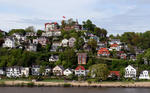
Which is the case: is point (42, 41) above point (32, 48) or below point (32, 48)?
above

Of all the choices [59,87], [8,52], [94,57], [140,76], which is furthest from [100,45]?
[59,87]

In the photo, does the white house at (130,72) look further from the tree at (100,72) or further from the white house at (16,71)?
the white house at (16,71)

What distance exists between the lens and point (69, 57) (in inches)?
2039

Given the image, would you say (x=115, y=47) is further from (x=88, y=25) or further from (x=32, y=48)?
(x=32, y=48)

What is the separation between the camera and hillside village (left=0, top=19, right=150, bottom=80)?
4619cm

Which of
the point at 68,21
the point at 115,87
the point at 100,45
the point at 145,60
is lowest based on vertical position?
the point at 115,87

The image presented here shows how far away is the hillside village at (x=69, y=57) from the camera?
46.2 m

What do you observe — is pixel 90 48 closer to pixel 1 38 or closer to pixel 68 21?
pixel 68 21

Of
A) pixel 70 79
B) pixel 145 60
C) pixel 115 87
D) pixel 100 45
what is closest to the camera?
pixel 115 87

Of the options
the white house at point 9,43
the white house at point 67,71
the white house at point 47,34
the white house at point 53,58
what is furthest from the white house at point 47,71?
the white house at point 47,34

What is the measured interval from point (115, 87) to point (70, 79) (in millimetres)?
9589

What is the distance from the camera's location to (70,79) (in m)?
43.2

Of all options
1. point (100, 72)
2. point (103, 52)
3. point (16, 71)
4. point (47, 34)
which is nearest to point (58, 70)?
point (16, 71)

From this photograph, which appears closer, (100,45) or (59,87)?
(59,87)
